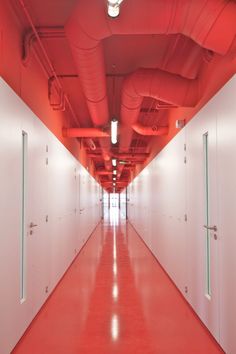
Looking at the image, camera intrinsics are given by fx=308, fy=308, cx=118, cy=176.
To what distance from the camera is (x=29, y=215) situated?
3424 mm

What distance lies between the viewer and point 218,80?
123 inches

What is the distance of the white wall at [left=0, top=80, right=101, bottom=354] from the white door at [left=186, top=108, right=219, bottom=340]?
6.30ft

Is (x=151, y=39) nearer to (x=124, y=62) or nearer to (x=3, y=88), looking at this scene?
(x=124, y=62)

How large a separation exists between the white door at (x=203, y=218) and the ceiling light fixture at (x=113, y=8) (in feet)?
4.59

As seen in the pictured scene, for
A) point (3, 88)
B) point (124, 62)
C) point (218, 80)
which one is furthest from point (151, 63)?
point (3, 88)

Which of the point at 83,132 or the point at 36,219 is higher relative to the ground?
the point at 83,132

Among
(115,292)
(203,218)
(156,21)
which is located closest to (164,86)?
(156,21)

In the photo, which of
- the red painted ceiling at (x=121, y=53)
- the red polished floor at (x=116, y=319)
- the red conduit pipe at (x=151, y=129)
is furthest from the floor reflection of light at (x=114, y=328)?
the red conduit pipe at (x=151, y=129)

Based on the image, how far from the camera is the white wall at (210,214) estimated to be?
2646 mm

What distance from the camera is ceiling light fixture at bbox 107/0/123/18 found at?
2111 mm

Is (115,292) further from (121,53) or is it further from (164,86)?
(121,53)

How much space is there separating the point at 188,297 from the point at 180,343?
3.66 ft

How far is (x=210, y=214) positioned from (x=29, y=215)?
1.96m

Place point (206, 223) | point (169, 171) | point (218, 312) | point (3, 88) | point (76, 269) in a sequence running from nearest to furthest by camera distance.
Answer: point (3, 88) < point (218, 312) < point (206, 223) < point (169, 171) < point (76, 269)
